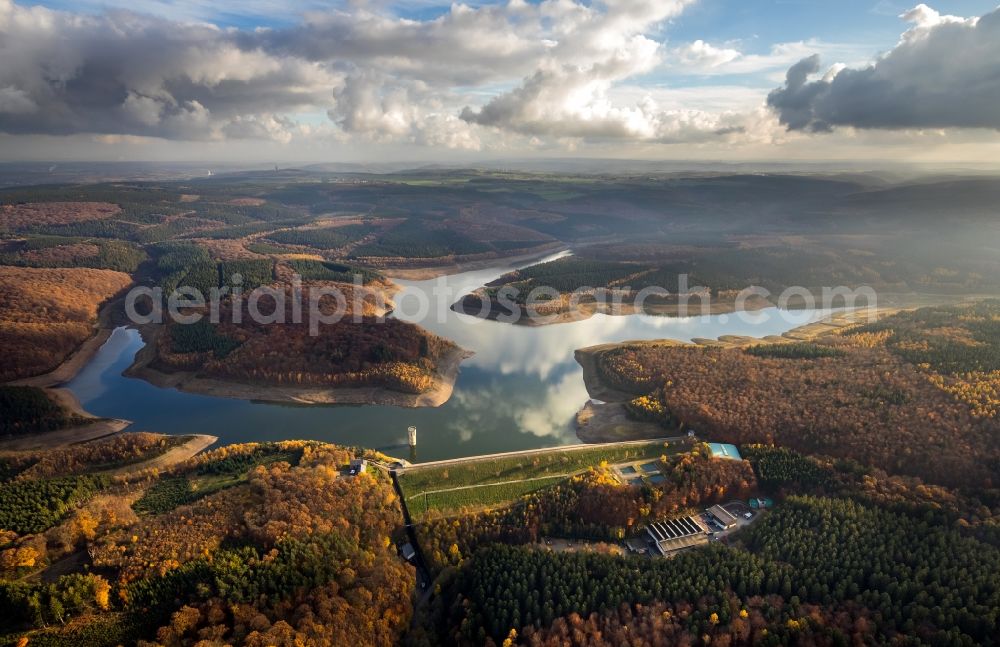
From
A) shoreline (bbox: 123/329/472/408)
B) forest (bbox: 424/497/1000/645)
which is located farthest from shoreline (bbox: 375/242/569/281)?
forest (bbox: 424/497/1000/645)

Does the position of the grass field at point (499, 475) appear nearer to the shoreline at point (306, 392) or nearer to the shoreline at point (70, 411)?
the shoreline at point (306, 392)

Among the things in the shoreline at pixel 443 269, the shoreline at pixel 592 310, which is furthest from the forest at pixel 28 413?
the shoreline at pixel 443 269

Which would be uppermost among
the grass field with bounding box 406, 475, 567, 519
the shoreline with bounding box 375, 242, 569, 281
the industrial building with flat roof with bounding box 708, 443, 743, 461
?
the shoreline with bounding box 375, 242, 569, 281

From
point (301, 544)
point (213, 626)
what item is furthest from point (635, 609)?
point (213, 626)

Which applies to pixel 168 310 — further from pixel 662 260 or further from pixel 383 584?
pixel 662 260

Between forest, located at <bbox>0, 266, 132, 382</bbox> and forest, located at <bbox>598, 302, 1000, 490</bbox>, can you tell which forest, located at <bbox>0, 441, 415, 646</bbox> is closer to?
forest, located at <bbox>598, 302, 1000, 490</bbox>

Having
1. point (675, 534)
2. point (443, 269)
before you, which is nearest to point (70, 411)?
point (675, 534)

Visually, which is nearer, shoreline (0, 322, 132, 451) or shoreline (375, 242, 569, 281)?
shoreline (0, 322, 132, 451)

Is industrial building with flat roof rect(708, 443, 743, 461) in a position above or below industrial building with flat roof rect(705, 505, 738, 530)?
above
